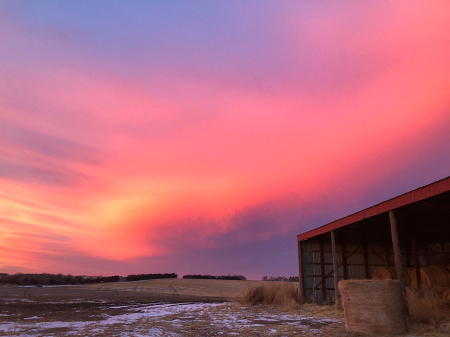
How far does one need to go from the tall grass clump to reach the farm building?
3.02 ft

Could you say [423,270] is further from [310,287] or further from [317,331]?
[317,331]

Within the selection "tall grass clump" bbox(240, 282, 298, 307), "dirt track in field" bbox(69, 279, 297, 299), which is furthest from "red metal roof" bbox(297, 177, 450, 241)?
"dirt track in field" bbox(69, 279, 297, 299)

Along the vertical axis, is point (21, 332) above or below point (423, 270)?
below

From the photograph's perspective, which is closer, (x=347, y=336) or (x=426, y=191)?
(x=347, y=336)

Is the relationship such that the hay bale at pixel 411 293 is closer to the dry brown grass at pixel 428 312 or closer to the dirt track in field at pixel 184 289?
the dry brown grass at pixel 428 312

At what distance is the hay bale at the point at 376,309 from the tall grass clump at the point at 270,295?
1043 cm

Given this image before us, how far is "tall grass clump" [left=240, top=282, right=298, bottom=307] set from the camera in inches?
802

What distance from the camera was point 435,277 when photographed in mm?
16609

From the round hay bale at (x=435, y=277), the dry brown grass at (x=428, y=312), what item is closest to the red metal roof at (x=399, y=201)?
the dry brown grass at (x=428, y=312)

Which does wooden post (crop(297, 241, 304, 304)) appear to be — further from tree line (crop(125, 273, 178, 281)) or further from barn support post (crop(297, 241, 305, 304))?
tree line (crop(125, 273, 178, 281))

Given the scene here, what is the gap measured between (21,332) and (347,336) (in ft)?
31.1

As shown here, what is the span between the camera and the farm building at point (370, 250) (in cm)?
1678

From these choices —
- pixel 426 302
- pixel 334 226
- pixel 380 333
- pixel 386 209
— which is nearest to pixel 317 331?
pixel 380 333

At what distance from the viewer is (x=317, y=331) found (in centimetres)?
1013
